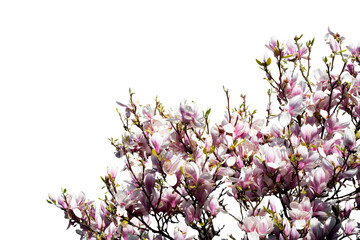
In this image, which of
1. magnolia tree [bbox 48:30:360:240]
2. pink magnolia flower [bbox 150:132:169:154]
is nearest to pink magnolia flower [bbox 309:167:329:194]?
magnolia tree [bbox 48:30:360:240]

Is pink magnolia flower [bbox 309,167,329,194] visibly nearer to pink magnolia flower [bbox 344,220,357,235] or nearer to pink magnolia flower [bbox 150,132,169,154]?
pink magnolia flower [bbox 344,220,357,235]

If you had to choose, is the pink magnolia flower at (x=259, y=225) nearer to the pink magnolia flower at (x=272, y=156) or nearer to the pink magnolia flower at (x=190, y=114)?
the pink magnolia flower at (x=272, y=156)

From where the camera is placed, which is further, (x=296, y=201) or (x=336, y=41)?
(x=336, y=41)

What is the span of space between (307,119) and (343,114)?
0.30 metres

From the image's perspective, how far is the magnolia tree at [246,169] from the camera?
7.89 ft

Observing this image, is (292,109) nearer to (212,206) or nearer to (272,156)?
(272,156)

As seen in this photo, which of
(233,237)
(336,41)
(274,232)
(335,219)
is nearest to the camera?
(335,219)

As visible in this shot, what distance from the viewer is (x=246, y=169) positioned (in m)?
2.47

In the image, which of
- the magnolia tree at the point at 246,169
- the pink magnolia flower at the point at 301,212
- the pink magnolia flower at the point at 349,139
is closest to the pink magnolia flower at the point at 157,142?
the magnolia tree at the point at 246,169

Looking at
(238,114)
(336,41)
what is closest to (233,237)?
(238,114)

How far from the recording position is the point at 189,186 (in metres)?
2.47

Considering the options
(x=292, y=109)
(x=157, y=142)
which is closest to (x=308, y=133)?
(x=292, y=109)

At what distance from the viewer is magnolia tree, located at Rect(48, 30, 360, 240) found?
94.7 inches

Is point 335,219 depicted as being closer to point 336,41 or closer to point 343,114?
point 343,114
